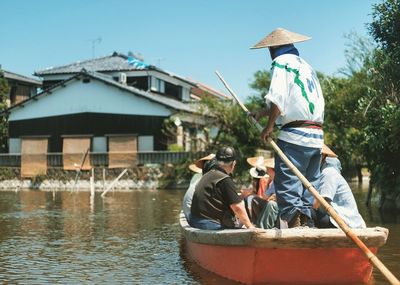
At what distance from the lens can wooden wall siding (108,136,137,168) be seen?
1267 inches

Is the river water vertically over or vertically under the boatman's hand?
under

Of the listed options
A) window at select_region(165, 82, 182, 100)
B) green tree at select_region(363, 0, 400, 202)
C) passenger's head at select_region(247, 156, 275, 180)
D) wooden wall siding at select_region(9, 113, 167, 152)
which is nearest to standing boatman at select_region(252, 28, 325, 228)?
passenger's head at select_region(247, 156, 275, 180)

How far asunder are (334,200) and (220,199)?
1.35 m

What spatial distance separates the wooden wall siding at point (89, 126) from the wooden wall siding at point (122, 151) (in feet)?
1.98

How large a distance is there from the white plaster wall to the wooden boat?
1064 inches

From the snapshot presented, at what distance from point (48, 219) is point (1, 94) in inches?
1071

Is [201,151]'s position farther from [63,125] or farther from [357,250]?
[357,250]

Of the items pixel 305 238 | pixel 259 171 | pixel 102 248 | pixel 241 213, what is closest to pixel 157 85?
pixel 102 248

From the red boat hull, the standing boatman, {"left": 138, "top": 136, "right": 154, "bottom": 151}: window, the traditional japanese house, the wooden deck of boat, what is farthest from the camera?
{"left": 138, "top": 136, "right": 154, "bottom": 151}: window

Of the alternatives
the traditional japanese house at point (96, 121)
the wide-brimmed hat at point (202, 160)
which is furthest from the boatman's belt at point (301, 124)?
the traditional japanese house at point (96, 121)

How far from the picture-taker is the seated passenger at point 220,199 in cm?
682

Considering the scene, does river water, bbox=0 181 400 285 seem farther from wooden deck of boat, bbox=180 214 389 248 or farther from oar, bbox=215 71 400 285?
oar, bbox=215 71 400 285

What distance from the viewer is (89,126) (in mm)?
34750

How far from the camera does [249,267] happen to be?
6098 millimetres
